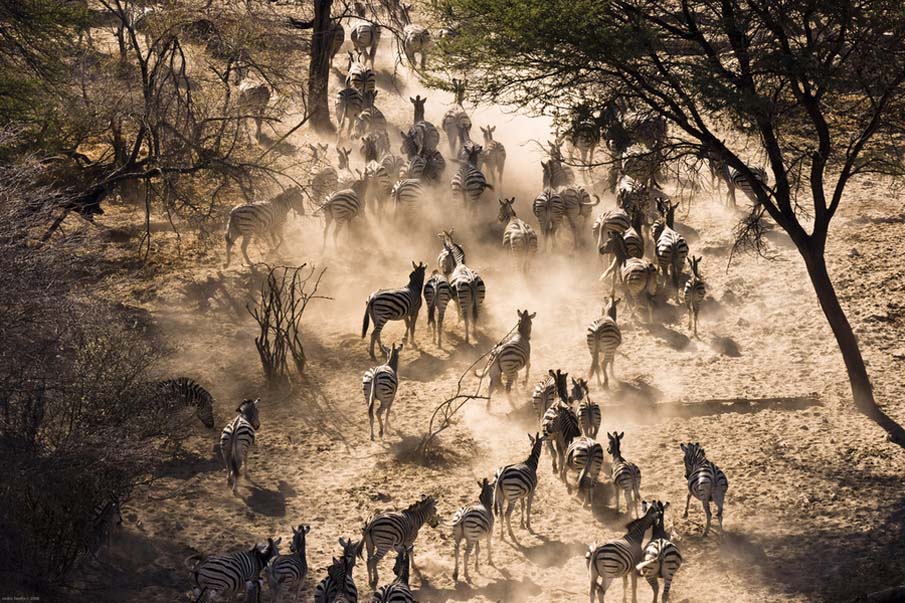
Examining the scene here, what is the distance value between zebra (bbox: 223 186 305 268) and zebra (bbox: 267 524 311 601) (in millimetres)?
10265

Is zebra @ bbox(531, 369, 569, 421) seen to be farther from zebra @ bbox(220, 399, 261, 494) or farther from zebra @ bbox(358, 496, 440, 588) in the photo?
zebra @ bbox(220, 399, 261, 494)

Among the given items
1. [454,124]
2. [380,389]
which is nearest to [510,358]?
[380,389]

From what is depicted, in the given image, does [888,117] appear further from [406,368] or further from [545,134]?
[545,134]

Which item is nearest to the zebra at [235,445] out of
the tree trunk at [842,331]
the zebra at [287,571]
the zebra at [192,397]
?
the zebra at [192,397]

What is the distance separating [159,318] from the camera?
2023cm

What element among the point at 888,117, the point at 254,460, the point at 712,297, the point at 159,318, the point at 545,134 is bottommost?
the point at 254,460

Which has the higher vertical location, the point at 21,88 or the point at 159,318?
the point at 21,88

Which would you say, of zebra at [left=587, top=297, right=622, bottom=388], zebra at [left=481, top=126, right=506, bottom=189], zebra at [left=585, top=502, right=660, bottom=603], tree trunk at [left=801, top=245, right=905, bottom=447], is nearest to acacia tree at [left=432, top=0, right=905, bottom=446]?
tree trunk at [left=801, top=245, right=905, bottom=447]

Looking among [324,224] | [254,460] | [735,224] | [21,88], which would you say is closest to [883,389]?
[735,224]

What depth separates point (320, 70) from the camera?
94.7 ft

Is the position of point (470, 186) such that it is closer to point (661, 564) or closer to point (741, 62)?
point (741, 62)

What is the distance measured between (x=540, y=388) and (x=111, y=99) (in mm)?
9158

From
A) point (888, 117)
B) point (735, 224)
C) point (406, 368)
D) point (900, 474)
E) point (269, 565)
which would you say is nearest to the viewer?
point (269, 565)

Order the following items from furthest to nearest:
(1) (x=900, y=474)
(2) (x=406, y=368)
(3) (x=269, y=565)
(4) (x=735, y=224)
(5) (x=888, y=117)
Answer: (4) (x=735, y=224), (2) (x=406, y=368), (5) (x=888, y=117), (1) (x=900, y=474), (3) (x=269, y=565)
